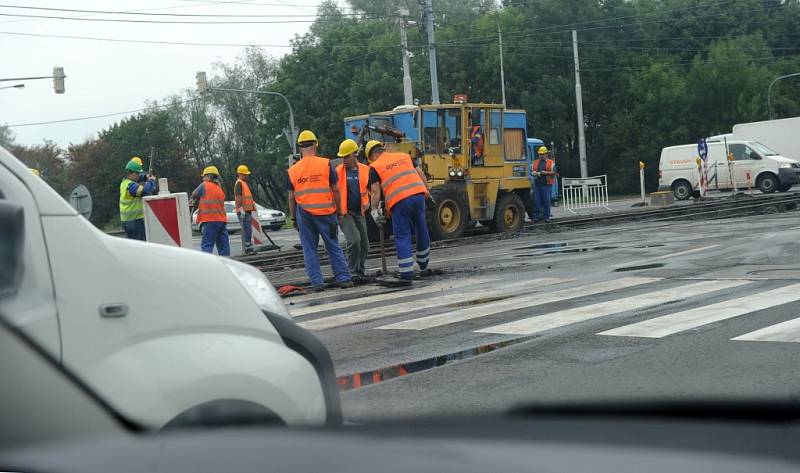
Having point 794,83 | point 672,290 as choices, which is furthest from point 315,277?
point 794,83

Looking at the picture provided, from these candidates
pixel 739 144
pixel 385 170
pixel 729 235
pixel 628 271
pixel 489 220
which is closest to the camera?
pixel 628 271

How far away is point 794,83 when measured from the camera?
62.9 meters

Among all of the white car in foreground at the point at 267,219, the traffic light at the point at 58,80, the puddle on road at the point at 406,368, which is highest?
the traffic light at the point at 58,80

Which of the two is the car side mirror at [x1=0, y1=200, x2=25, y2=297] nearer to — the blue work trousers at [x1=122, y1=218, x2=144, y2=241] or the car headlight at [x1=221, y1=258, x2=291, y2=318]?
the car headlight at [x1=221, y1=258, x2=291, y2=318]

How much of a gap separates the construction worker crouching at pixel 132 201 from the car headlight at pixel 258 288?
1287 centimetres

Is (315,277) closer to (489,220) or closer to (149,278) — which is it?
(149,278)

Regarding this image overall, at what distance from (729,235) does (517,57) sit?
4730cm

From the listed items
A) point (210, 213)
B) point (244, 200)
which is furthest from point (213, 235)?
point (244, 200)

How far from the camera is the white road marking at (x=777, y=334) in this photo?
6.27m

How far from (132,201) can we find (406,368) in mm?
10583

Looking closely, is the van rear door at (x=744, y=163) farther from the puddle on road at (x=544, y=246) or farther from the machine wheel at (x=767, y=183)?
the puddle on road at (x=544, y=246)

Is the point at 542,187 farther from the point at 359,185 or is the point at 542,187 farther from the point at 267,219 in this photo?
the point at 267,219

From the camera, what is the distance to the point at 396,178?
12.1 meters

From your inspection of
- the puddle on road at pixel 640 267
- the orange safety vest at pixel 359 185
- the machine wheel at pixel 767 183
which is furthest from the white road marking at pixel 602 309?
the machine wheel at pixel 767 183
